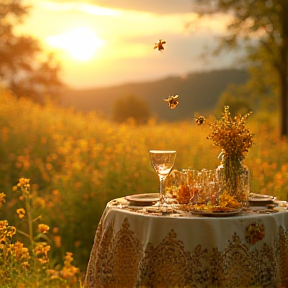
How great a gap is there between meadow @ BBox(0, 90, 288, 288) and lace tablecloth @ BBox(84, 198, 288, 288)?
1011mm

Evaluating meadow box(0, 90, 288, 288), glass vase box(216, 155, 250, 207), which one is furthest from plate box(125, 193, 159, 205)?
meadow box(0, 90, 288, 288)

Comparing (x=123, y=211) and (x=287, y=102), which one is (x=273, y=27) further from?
Answer: (x=123, y=211)

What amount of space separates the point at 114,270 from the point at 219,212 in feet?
2.97

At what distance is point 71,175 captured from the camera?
8.27 m

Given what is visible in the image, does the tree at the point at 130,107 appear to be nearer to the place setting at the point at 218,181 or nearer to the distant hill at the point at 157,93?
the distant hill at the point at 157,93

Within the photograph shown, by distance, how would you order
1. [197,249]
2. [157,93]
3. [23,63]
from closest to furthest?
[197,249] < [23,63] < [157,93]

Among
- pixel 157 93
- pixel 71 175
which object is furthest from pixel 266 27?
pixel 157 93

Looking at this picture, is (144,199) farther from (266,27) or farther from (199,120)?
(266,27)

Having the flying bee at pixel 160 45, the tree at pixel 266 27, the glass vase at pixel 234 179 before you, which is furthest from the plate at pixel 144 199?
the tree at pixel 266 27

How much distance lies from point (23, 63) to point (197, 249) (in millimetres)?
24426

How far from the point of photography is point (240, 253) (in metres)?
4.25

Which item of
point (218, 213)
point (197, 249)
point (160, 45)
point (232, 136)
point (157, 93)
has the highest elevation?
point (157, 93)

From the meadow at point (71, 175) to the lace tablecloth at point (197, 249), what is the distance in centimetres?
101

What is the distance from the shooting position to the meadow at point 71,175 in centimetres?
664
